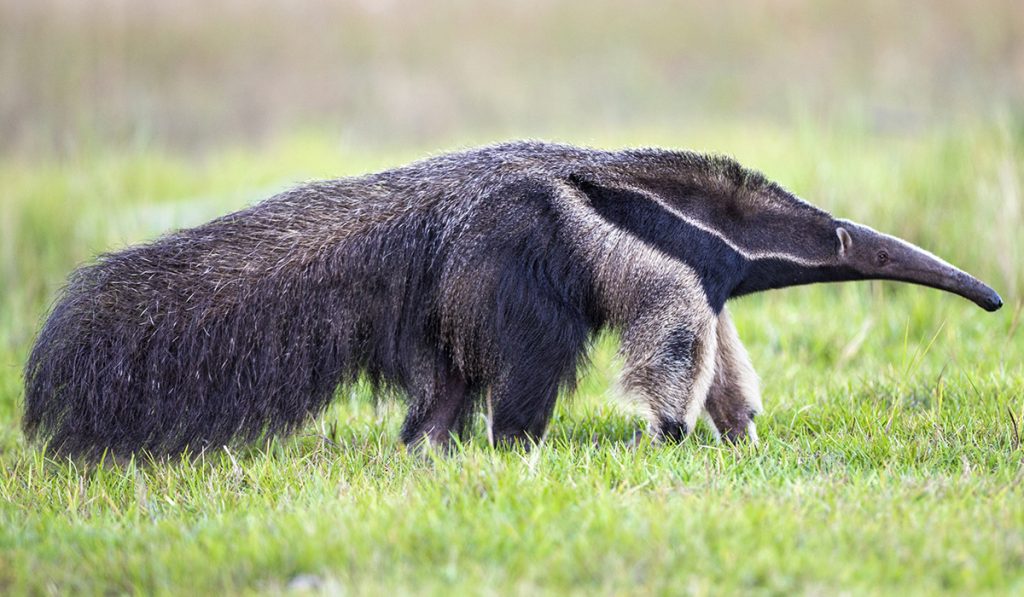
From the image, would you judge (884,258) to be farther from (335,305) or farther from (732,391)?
(335,305)

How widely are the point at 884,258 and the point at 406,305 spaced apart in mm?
2331

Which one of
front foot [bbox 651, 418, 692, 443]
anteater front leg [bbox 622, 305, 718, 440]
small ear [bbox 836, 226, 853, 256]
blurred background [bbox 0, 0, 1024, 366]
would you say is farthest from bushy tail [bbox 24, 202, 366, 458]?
blurred background [bbox 0, 0, 1024, 366]

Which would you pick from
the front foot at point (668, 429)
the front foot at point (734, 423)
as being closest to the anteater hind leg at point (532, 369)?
the front foot at point (668, 429)

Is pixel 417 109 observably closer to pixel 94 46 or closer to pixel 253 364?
pixel 94 46

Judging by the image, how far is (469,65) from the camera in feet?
51.2

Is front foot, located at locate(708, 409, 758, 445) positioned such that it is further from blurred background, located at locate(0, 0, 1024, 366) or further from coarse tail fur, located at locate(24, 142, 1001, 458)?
blurred background, located at locate(0, 0, 1024, 366)

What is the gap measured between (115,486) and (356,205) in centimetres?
159

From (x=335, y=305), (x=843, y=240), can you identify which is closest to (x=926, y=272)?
(x=843, y=240)

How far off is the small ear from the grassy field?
58 cm

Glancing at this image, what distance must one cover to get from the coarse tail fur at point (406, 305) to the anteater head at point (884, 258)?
0.29 m

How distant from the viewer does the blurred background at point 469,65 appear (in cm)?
1359

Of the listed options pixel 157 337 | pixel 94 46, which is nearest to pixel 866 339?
pixel 157 337

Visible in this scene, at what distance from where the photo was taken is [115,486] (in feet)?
15.2

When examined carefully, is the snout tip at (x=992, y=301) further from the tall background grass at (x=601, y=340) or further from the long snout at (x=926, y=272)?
the tall background grass at (x=601, y=340)
